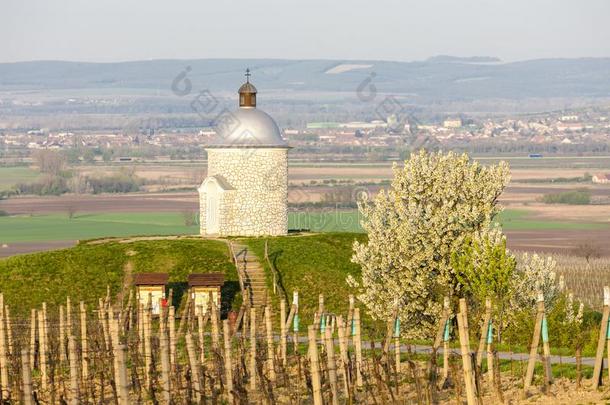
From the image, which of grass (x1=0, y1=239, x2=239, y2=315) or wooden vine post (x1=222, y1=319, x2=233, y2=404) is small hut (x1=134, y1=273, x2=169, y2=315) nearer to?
grass (x1=0, y1=239, x2=239, y2=315)

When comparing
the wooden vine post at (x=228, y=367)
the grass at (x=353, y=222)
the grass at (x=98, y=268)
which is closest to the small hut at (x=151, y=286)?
the grass at (x=98, y=268)

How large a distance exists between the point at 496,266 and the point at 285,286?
51.9 feet

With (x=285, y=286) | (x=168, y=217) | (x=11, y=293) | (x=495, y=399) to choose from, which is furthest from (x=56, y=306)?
(x=168, y=217)

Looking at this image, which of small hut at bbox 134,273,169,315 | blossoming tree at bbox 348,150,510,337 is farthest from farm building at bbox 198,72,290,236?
blossoming tree at bbox 348,150,510,337

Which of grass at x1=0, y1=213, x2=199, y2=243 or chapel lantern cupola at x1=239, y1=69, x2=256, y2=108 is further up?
chapel lantern cupola at x1=239, y1=69, x2=256, y2=108

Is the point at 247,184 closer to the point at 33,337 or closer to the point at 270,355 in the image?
the point at 33,337

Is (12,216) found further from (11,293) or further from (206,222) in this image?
(11,293)

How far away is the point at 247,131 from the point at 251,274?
1258 centimetres

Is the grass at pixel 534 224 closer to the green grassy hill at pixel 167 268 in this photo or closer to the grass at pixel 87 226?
the grass at pixel 87 226

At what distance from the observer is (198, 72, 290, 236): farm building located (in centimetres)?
7175

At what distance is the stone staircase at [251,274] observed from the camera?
5881cm

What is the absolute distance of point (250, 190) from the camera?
71.8 metres

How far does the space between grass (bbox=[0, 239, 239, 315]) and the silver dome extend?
24.0ft

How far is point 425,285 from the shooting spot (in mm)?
50250
